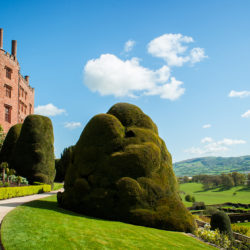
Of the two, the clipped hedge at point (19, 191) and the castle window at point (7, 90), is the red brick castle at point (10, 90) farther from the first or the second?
the clipped hedge at point (19, 191)

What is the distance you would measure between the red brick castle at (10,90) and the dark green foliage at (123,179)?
28799 mm

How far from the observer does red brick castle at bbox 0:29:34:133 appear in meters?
37.9

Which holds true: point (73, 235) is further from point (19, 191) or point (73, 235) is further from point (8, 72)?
point (8, 72)

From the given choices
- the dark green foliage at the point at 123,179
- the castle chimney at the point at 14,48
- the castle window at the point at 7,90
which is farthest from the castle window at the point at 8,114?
the dark green foliage at the point at 123,179

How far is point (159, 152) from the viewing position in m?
13.6

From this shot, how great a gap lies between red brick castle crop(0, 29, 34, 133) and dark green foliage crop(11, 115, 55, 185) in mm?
11051

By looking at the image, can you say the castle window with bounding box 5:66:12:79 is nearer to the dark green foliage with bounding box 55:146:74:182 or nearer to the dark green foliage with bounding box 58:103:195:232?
the dark green foliage with bounding box 55:146:74:182

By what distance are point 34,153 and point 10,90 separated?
17.1 metres

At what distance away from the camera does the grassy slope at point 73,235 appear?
7055mm

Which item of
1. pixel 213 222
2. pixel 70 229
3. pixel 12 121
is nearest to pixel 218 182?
pixel 12 121

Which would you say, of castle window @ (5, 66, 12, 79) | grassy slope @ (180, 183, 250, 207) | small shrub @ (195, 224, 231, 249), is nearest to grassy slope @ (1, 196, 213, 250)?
small shrub @ (195, 224, 231, 249)

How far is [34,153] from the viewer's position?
2786cm

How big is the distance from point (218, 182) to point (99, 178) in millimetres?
Answer: 98098

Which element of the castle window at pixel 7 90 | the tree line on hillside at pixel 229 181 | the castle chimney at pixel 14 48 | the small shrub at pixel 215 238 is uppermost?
the castle chimney at pixel 14 48
